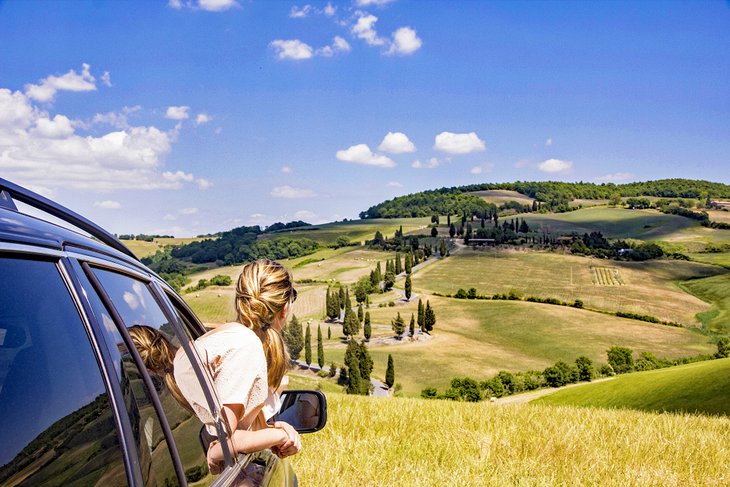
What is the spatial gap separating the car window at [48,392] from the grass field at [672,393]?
17177 millimetres

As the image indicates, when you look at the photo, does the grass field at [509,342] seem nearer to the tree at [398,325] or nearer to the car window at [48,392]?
the tree at [398,325]

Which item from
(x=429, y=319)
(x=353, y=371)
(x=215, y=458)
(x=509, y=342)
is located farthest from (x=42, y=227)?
(x=429, y=319)

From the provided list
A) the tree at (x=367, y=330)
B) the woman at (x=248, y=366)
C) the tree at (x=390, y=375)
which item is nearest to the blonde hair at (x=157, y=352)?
the woman at (x=248, y=366)

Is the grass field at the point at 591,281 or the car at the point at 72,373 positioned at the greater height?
the car at the point at 72,373

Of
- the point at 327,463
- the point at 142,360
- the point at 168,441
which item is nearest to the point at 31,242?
the point at 142,360

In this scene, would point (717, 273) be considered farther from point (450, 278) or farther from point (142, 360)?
point (142, 360)

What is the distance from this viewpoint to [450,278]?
18700 centimetres

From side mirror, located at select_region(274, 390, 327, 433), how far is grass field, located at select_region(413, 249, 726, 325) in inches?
6215

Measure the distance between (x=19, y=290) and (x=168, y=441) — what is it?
77 cm

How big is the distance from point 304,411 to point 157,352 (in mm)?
1540

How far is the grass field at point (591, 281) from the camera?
506ft

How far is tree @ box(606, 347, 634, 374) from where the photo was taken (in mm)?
117125

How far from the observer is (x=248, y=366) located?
260 cm

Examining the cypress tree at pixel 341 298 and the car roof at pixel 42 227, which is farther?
the cypress tree at pixel 341 298
